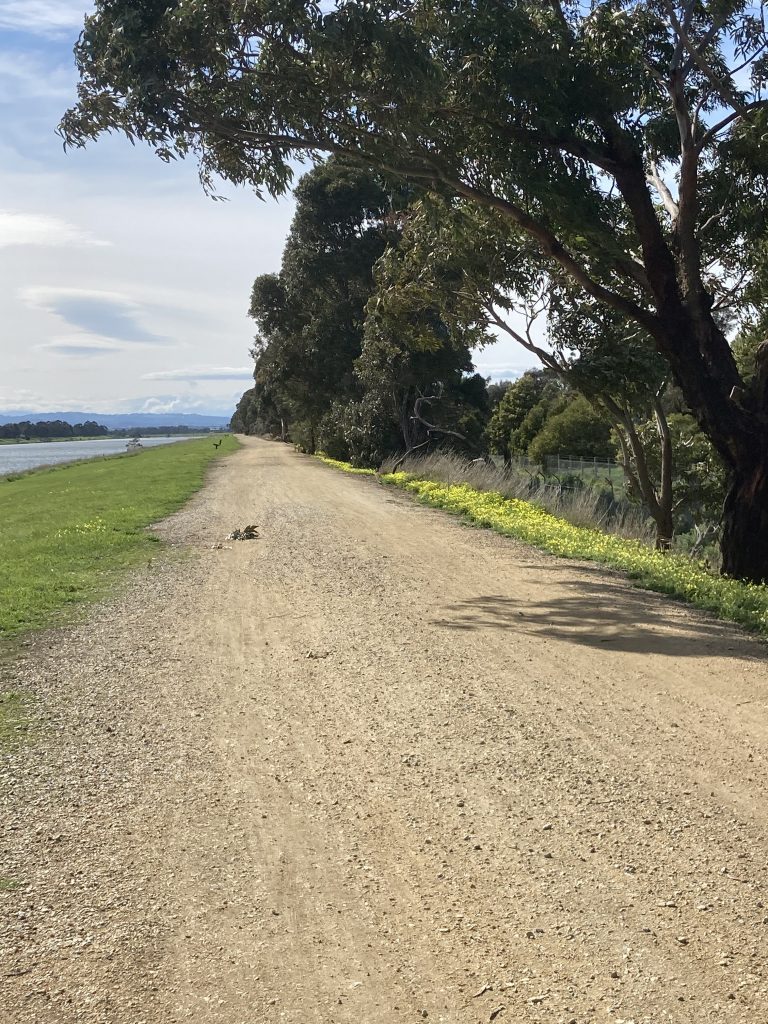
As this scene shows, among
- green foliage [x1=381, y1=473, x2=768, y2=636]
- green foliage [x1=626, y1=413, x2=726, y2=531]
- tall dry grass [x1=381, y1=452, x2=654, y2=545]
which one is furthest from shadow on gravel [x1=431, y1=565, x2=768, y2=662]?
green foliage [x1=626, y1=413, x2=726, y2=531]

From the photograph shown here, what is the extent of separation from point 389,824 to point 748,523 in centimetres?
778

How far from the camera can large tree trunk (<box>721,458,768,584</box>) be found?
33.0ft

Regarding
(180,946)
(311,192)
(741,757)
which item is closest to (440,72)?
(741,757)

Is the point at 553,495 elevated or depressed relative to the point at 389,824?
elevated

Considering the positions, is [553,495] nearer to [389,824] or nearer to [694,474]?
[694,474]

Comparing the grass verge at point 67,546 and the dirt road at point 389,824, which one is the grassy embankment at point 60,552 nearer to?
the grass verge at point 67,546

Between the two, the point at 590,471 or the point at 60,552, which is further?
the point at 590,471

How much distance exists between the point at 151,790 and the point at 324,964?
1677mm

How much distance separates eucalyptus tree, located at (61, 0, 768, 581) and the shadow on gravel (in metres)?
2.43

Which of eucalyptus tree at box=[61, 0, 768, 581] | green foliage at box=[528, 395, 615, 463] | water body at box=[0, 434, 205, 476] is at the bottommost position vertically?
water body at box=[0, 434, 205, 476]

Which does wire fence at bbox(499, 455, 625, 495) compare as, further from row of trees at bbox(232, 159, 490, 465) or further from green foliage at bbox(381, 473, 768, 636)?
green foliage at bbox(381, 473, 768, 636)

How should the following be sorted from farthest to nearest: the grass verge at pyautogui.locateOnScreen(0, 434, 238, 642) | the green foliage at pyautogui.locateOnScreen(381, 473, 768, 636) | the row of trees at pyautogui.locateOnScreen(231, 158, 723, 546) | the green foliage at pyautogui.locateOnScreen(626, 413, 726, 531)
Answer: the green foliage at pyautogui.locateOnScreen(626, 413, 726, 531), the row of trees at pyautogui.locateOnScreen(231, 158, 723, 546), the grass verge at pyautogui.locateOnScreen(0, 434, 238, 642), the green foliage at pyautogui.locateOnScreen(381, 473, 768, 636)

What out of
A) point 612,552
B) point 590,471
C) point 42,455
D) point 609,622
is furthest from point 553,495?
point 42,455

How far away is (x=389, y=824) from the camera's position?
396cm
